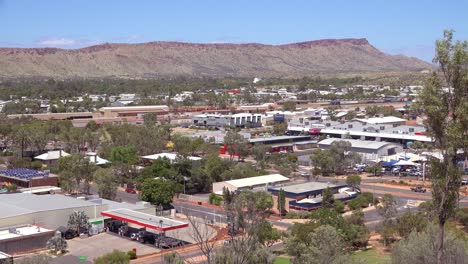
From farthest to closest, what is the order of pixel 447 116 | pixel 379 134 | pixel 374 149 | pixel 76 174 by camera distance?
pixel 379 134 < pixel 374 149 < pixel 76 174 < pixel 447 116

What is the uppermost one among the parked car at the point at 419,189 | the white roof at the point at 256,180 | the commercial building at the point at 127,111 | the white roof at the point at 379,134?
the commercial building at the point at 127,111

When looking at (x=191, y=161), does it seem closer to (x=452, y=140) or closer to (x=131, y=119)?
(x=452, y=140)

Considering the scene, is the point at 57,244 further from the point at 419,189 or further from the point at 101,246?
the point at 419,189

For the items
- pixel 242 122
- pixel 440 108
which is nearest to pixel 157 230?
pixel 440 108

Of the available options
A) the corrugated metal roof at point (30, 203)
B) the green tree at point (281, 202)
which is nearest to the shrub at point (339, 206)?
the green tree at point (281, 202)

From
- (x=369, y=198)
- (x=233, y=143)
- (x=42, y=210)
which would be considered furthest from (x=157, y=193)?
(x=233, y=143)

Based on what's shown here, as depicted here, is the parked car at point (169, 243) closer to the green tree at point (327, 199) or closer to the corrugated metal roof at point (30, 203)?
the corrugated metal roof at point (30, 203)
